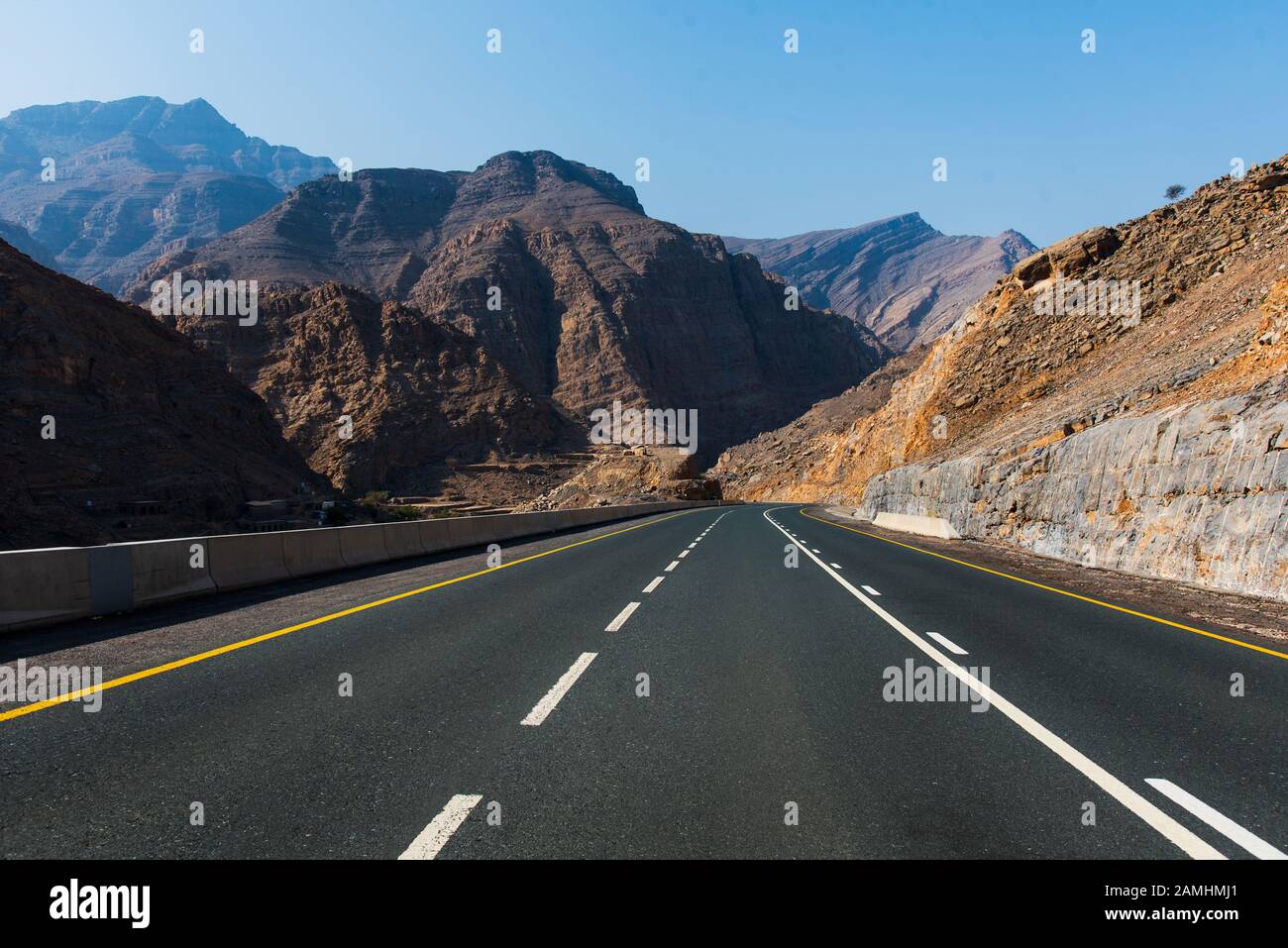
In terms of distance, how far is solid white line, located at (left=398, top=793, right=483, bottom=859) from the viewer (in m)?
3.21

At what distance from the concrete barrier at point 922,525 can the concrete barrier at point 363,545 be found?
1941cm

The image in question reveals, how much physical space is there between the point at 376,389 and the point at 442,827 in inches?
4030

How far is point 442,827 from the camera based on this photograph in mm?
3436

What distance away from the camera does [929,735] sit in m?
4.82

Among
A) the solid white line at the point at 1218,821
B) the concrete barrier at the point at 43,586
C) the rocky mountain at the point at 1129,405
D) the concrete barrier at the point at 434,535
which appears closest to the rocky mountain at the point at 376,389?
the rocky mountain at the point at 1129,405

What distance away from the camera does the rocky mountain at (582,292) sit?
141375 millimetres

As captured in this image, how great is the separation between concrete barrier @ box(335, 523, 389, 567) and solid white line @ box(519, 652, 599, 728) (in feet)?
30.5

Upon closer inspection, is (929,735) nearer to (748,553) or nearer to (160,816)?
(160,816)

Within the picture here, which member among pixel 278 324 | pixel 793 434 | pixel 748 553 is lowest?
pixel 748 553

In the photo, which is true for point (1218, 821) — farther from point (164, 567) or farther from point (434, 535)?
point (434, 535)

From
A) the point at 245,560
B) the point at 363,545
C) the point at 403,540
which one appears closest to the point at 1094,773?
the point at 245,560
